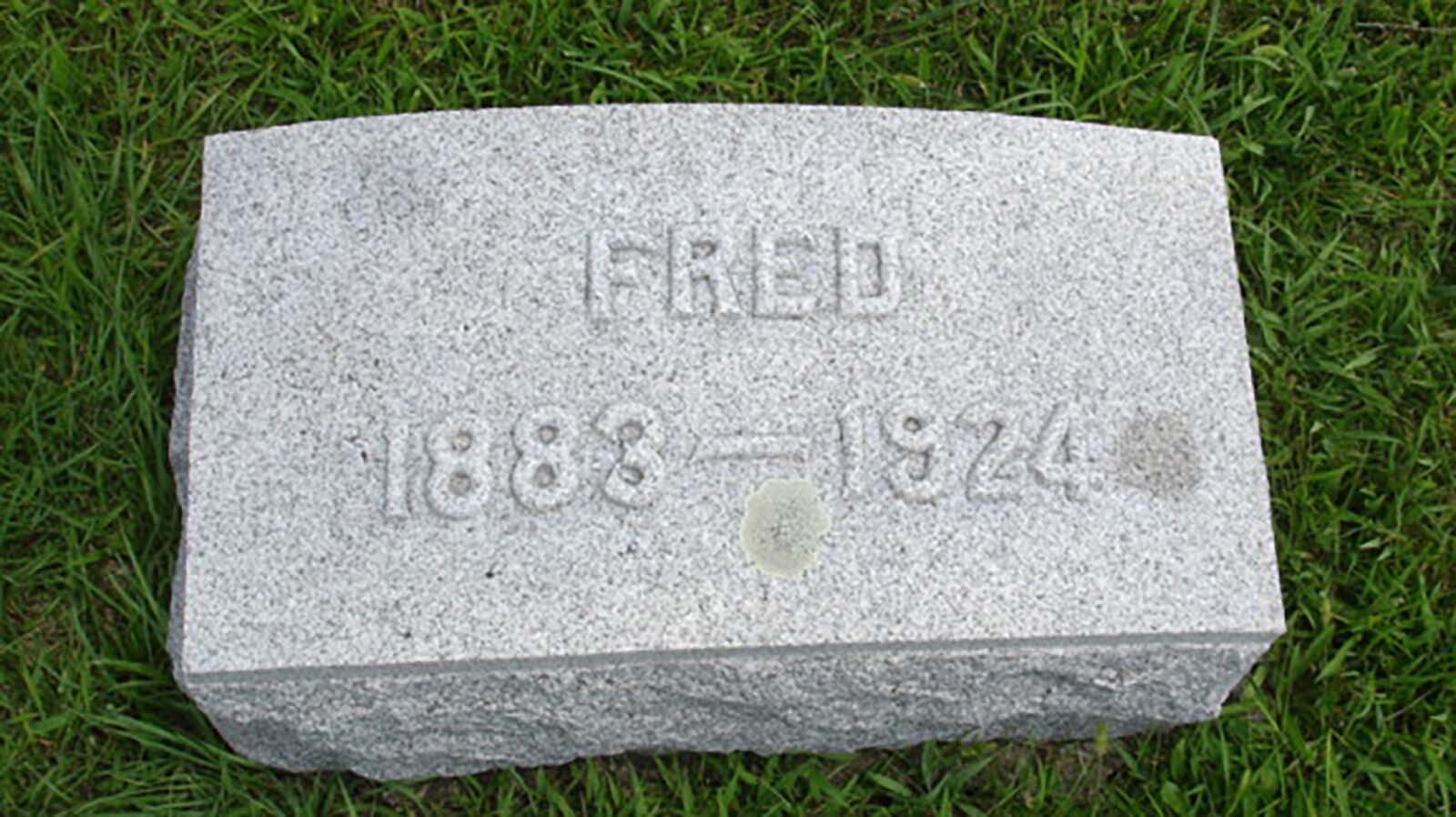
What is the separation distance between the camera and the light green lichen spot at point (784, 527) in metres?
2.00

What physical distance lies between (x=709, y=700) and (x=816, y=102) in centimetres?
119

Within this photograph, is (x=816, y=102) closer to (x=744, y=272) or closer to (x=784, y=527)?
(x=744, y=272)

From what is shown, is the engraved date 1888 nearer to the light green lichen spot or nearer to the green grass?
the light green lichen spot

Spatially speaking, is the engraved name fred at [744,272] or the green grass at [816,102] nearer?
the engraved name fred at [744,272]

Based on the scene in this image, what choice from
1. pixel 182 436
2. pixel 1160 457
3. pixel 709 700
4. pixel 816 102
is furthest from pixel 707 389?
pixel 816 102

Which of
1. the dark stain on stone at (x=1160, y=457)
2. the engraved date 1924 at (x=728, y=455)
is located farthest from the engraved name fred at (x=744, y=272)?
the dark stain on stone at (x=1160, y=457)

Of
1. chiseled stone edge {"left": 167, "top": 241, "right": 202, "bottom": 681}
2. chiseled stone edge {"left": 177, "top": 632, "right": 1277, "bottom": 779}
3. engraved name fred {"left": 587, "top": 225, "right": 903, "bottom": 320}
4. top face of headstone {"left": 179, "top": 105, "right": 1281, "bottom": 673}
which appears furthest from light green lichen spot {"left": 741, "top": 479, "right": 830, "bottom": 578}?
chiseled stone edge {"left": 167, "top": 241, "right": 202, "bottom": 681}

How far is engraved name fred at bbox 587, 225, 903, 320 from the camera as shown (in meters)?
2.11

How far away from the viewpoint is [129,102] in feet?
8.98

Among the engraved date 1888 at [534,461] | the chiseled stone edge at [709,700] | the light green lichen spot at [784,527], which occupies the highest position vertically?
the engraved date 1888 at [534,461]

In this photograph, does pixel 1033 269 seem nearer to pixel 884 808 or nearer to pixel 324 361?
pixel 884 808

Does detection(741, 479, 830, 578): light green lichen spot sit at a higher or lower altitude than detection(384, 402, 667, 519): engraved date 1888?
lower

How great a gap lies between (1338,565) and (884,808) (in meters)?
0.86

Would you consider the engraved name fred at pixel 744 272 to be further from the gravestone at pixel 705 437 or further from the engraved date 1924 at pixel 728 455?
the engraved date 1924 at pixel 728 455
